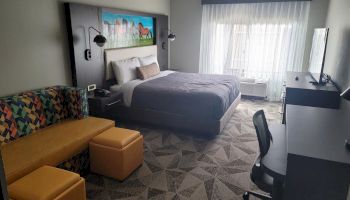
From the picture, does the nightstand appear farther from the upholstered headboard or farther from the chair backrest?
the chair backrest

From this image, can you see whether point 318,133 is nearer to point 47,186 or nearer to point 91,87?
point 47,186

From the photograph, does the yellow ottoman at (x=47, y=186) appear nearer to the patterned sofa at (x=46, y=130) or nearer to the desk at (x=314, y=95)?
the patterned sofa at (x=46, y=130)

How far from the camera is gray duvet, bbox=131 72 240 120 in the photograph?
3543 millimetres

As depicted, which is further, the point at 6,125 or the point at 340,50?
the point at 340,50

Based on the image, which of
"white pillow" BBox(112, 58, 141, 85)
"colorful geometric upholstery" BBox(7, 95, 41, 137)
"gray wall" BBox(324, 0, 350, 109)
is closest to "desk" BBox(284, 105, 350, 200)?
"gray wall" BBox(324, 0, 350, 109)

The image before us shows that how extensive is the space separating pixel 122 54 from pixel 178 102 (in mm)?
1568

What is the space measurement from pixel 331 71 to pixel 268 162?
260 cm

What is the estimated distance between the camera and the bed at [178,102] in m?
3.56

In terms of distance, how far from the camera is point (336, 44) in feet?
11.4

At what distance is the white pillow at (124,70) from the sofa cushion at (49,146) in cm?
132

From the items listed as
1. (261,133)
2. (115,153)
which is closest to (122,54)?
(115,153)

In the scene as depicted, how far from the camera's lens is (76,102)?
3061 millimetres

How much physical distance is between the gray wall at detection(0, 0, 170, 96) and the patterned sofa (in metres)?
0.20

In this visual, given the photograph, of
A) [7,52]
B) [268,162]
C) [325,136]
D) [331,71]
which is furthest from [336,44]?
[7,52]
